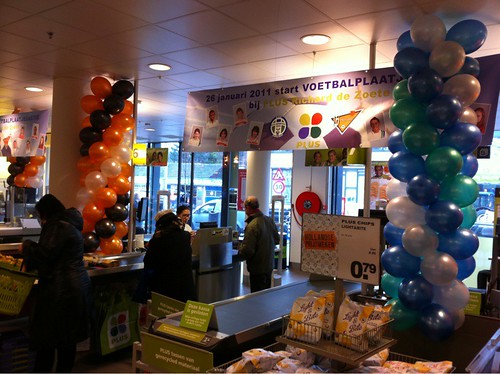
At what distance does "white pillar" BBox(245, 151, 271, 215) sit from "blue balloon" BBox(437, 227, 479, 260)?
6.01 metres

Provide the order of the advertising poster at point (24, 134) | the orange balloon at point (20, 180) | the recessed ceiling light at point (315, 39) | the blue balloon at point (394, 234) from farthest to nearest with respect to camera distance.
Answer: the orange balloon at point (20, 180)
the advertising poster at point (24, 134)
the recessed ceiling light at point (315, 39)
the blue balloon at point (394, 234)

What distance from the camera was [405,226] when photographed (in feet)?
10.5

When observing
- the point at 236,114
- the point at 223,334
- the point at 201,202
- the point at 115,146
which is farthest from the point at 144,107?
the point at 223,334

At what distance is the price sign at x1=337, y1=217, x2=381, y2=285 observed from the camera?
174 cm

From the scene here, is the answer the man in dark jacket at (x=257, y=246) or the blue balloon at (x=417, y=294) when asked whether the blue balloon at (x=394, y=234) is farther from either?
the man in dark jacket at (x=257, y=246)

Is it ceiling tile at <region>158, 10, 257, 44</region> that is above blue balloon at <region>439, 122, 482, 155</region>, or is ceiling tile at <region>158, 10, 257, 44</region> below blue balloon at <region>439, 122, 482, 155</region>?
above

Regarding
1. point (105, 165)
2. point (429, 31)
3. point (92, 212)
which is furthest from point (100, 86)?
point (429, 31)

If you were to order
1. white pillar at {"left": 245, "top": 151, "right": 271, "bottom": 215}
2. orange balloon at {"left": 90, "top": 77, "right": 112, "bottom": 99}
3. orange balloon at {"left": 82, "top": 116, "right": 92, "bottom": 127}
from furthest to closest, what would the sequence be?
white pillar at {"left": 245, "top": 151, "right": 271, "bottom": 215}
orange balloon at {"left": 82, "top": 116, "right": 92, "bottom": 127}
orange balloon at {"left": 90, "top": 77, "right": 112, "bottom": 99}

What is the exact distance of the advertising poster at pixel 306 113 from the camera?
405 centimetres

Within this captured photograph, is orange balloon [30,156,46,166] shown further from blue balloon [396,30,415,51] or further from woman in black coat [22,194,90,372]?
blue balloon [396,30,415,51]

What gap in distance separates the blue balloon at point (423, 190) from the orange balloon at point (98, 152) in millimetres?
3887

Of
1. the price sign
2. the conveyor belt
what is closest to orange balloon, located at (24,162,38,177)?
the conveyor belt

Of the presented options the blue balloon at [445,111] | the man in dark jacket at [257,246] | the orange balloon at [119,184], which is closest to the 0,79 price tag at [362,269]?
the blue balloon at [445,111]

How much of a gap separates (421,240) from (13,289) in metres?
3.16
